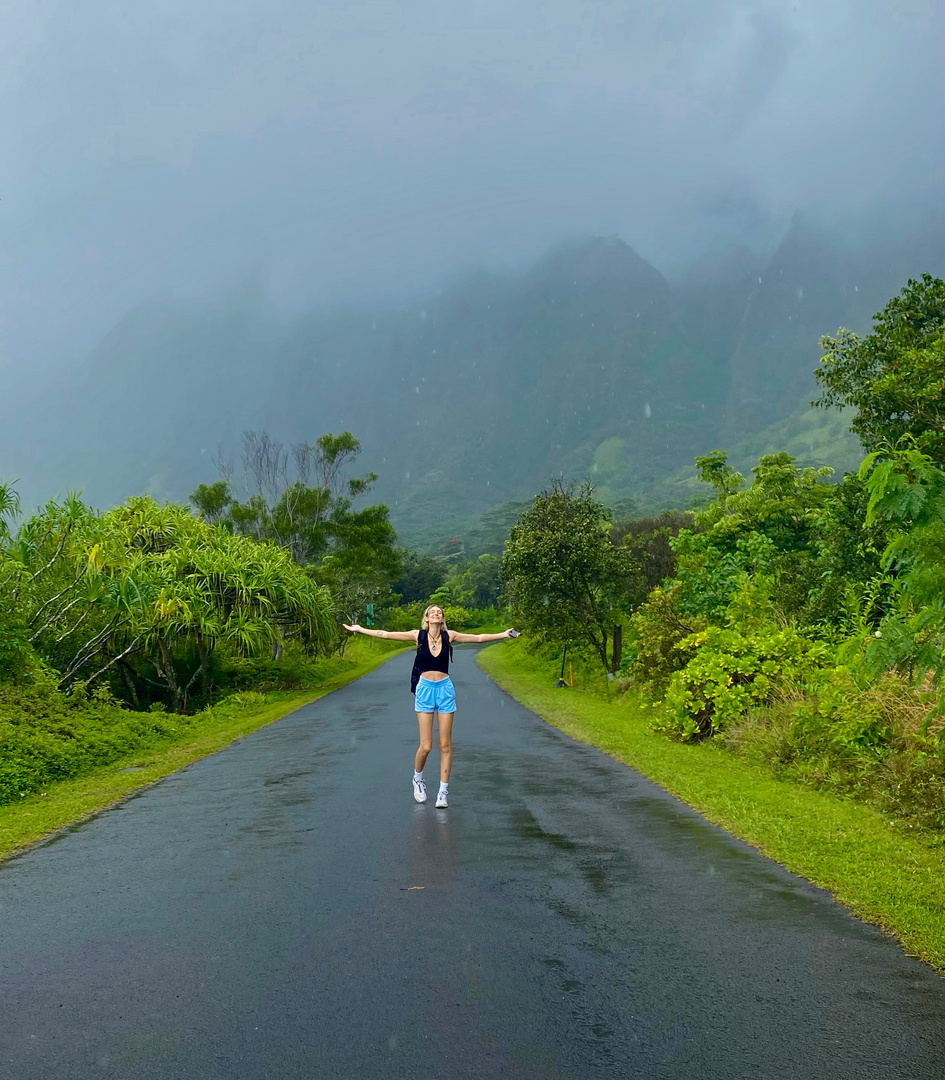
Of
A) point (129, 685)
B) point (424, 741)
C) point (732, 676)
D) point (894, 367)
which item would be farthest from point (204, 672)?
point (894, 367)

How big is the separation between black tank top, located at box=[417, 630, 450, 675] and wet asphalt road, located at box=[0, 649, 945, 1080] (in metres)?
1.50

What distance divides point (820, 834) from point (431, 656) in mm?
4208

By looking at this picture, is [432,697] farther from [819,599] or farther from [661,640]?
[819,599]

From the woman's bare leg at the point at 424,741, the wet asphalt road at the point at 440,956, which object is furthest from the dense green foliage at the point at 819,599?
the woman's bare leg at the point at 424,741

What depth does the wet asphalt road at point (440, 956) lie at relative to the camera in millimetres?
3945

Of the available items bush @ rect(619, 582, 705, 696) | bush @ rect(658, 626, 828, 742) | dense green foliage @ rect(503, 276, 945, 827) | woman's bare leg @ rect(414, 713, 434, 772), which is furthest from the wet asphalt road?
bush @ rect(619, 582, 705, 696)

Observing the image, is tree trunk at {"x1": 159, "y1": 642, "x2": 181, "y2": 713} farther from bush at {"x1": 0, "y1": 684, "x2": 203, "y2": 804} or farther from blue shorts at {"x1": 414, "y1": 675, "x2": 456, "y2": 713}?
blue shorts at {"x1": 414, "y1": 675, "x2": 456, "y2": 713}

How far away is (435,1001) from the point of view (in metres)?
4.48

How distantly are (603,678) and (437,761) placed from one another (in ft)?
61.3

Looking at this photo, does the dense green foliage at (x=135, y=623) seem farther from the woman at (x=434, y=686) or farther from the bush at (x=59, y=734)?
the woman at (x=434, y=686)

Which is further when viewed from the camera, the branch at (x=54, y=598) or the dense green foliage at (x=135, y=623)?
the branch at (x=54, y=598)

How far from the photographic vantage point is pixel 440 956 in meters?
5.13

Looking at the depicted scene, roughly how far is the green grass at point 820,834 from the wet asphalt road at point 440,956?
0.27m

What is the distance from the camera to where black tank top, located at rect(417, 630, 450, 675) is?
987 centimetres
